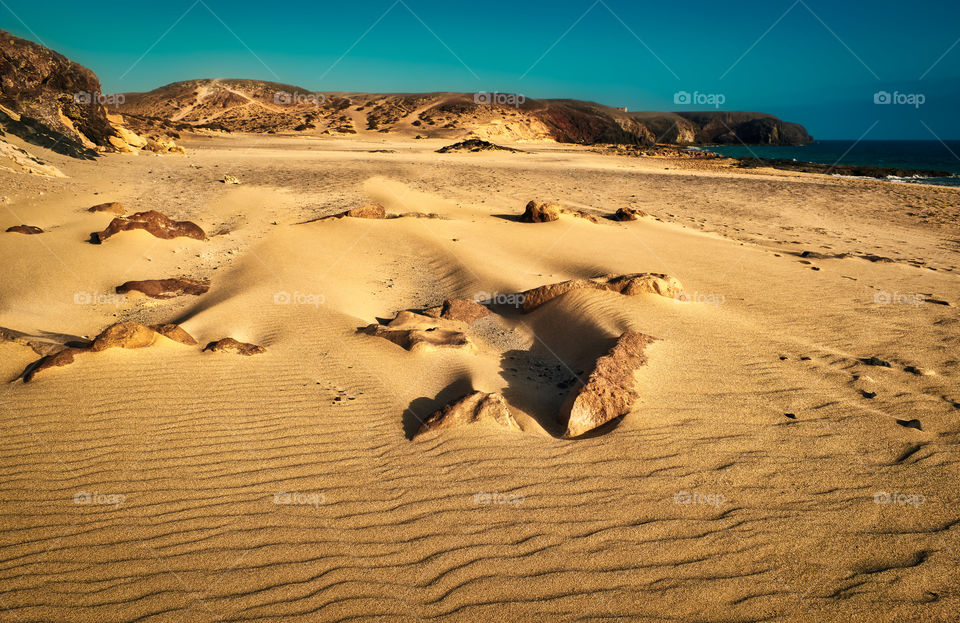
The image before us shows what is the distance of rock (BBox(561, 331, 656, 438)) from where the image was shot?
4.73 m

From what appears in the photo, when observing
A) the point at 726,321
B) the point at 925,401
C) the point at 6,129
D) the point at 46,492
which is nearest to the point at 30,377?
the point at 46,492

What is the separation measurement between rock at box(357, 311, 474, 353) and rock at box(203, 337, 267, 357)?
4.77ft

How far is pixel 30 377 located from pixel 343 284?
490 cm

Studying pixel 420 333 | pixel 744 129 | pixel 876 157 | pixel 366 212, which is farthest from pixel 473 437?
pixel 744 129

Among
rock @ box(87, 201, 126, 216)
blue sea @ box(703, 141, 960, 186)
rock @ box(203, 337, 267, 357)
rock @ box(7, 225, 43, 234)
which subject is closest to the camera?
rock @ box(203, 337, 267, 357)

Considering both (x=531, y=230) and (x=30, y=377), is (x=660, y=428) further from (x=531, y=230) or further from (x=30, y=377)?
(x=531, y=230)

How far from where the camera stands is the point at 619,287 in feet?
26.3

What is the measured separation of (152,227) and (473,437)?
34.9 feet

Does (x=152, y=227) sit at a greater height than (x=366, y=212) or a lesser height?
lesser

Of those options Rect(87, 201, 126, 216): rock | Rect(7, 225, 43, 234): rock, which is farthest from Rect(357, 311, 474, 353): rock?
Rect(87, 201, 126, 216): rock

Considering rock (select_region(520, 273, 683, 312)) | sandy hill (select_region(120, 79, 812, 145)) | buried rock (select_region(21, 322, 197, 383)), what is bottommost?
buried rock (select_region(21, 322, 197, 383))

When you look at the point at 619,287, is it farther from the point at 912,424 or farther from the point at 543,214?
the point at 543,214

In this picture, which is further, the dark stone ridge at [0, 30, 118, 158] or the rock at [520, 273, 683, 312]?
the dark stone ridge at [0, 30, 118, 158]

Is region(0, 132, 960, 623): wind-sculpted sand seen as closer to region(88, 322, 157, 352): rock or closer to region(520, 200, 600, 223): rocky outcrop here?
region(88, 322, 157, 352): rock
